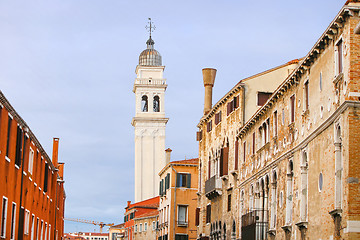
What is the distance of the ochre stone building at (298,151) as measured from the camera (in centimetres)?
2242

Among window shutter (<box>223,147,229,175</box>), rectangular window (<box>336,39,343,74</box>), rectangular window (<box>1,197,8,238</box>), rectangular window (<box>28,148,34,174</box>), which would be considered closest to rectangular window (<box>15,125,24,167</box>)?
rectangular window (<box>1,197,8,238</box>)

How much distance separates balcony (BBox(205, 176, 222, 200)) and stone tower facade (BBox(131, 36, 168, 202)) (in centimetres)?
5198

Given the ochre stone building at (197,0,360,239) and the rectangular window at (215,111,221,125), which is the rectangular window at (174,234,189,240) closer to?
the ochre stone building at (197,0,360,239)

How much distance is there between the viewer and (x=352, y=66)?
2233 cm

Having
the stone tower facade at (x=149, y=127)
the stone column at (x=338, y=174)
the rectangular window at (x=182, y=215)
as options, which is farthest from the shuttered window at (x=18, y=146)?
the stone tower facade at (x=149, y=127)

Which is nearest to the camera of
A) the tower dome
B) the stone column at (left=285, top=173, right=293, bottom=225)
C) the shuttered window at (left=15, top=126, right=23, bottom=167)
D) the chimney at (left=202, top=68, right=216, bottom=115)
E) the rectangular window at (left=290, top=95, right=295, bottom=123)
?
the shuttered window at (left=15, top=126, right=23, bottom=167)

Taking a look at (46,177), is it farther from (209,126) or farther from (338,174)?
(338,174)

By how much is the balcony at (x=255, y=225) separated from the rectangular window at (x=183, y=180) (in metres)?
25.8

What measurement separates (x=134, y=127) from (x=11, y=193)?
7582cm

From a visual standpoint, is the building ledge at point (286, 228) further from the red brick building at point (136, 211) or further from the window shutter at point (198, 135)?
the red brick building at point (136, 211)

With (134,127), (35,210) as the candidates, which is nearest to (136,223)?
(134,127)

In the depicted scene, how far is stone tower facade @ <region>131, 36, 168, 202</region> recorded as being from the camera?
10081cm

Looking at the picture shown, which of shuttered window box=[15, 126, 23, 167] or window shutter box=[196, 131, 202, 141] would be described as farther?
window shutter box=[196, 131, 202, 141]

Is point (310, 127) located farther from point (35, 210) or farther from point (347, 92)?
point (35, 210)
